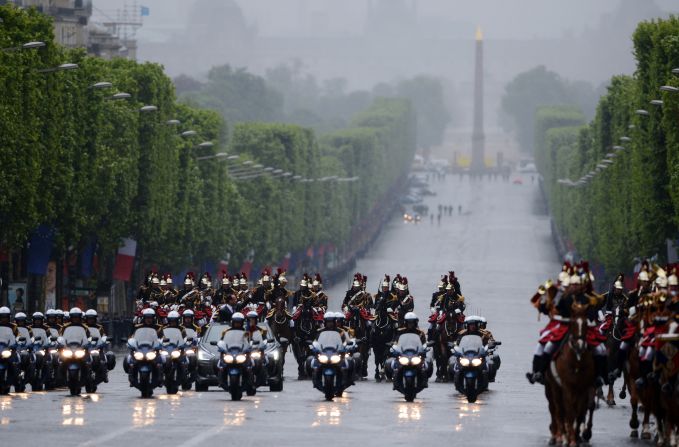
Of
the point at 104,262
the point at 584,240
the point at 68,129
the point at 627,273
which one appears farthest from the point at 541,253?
the point at 68,129

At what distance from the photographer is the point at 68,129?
87.1 metres

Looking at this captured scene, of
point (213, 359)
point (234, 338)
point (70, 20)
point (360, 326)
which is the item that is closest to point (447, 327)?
point (360, 326)

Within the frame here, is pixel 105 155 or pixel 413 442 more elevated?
pixel 105 155

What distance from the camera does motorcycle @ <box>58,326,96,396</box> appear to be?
177ft

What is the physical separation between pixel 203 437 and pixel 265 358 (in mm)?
16172

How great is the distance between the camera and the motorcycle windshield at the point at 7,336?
2120 inches

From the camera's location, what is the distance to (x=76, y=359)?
177ft

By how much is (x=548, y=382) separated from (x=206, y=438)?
5.96m

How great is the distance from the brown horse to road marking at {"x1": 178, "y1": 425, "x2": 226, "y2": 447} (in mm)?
6082

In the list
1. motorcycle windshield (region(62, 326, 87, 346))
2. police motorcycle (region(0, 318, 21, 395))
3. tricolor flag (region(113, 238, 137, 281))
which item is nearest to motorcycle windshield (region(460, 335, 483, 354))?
motorcycle windshield (region(62, 326, 87, 346))

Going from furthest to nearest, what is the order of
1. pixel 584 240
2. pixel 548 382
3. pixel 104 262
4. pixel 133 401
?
Answer: pixel 584 240
pixel 104 262
pixel 133 401
pixel 548 382

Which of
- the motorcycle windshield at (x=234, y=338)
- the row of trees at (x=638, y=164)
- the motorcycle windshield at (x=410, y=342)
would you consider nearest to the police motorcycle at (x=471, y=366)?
the motorcycle windshield at (x=410, y=342)

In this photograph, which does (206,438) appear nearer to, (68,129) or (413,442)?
(413,442)

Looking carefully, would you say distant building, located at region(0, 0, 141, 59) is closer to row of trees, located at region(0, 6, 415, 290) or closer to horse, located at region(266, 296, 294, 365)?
row of trees, located at region(0, 6, 415, 290)
